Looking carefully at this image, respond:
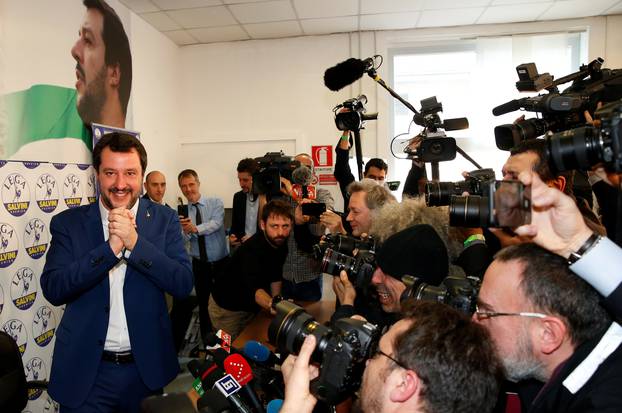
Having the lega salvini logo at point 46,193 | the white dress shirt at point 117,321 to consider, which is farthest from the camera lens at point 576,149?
the lega salvini logo at point 46,193

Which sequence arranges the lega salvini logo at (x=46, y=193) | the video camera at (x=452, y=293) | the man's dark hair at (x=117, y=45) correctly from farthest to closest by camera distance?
the man's dark hair at (x=117, y=45) < the lega salvini logo at (x=46, y=193) < the video camera at (x=452, y=293)

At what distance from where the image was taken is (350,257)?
5.92 feet

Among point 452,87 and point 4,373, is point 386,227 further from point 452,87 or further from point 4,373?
point 452,87

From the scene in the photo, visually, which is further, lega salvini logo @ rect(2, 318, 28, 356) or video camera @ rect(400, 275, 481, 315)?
lega salvini logo @ rect(2, 318, 28, 356)

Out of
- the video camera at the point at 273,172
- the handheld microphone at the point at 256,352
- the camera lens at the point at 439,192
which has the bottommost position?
the handheld microphone at the point at 256,352

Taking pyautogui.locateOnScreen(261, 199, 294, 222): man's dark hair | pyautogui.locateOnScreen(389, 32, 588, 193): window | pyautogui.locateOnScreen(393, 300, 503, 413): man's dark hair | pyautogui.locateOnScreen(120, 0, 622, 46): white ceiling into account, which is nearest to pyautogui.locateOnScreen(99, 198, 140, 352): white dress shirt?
pyautogui.locateOnScreen(261, 199, 294, 222): man's dark hair

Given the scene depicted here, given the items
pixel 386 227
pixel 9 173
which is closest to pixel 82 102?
pixel 9 173

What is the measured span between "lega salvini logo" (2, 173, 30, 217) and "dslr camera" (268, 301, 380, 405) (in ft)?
7.04

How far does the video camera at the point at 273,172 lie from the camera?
8.74 ft

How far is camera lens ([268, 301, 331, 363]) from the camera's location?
0.94 metres

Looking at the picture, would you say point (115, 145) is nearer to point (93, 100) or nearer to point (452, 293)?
point (452, 293)

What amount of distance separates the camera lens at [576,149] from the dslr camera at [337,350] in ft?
1.78

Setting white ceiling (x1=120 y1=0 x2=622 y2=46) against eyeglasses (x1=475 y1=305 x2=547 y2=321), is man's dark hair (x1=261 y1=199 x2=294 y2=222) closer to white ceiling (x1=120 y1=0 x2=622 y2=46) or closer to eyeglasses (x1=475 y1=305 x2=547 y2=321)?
eyeglasses (x1=475 y1=305 x2=547 y2=321)

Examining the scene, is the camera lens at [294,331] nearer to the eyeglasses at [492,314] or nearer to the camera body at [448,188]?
the eyeglasses at [492,314]
